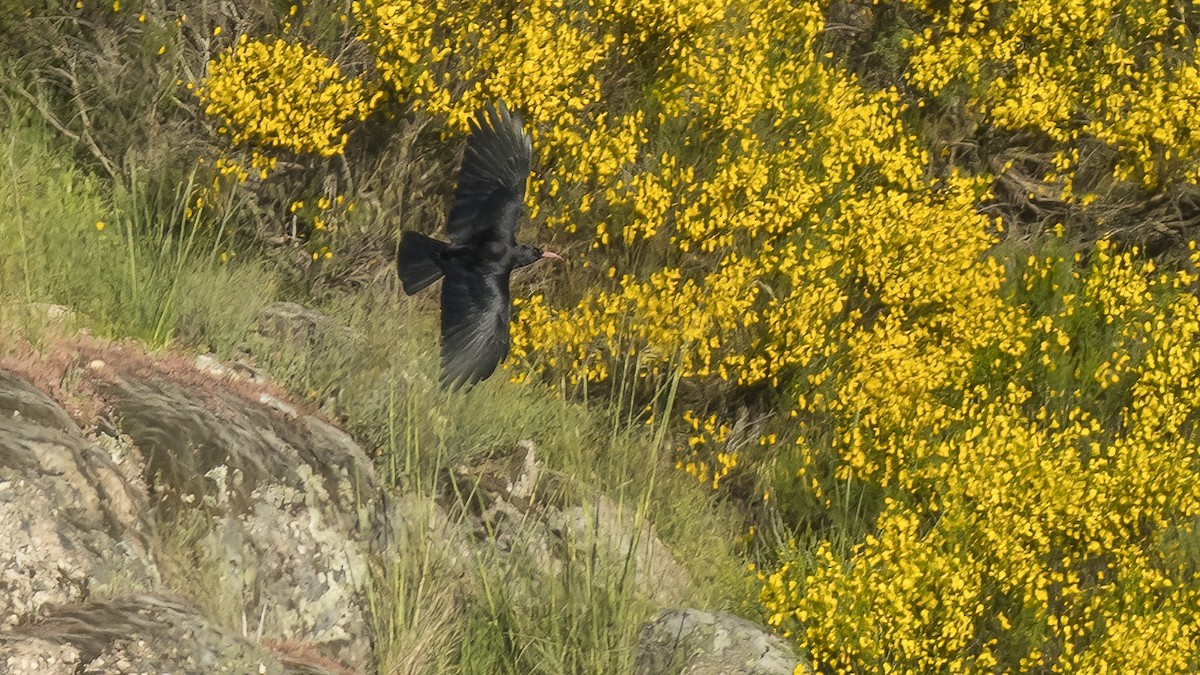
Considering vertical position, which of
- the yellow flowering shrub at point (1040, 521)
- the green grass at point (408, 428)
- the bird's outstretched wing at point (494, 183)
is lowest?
the yellow flowering shrub at point (1040, 521)

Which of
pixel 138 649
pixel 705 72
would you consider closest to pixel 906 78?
pixel 705 72

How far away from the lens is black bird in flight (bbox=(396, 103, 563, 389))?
7195 mm

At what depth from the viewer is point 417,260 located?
7.51 m

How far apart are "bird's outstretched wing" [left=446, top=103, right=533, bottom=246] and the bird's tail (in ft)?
0.46

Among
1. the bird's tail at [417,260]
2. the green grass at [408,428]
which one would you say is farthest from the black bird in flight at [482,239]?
the green grass at [408,428]

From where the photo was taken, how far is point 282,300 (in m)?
8.90

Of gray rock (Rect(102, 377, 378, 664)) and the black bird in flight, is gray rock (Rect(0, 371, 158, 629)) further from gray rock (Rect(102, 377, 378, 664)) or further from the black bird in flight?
the black bird in flight

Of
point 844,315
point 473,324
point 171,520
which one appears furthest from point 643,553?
point 171,520

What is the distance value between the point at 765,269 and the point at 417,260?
253cm

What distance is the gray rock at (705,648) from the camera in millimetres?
6266

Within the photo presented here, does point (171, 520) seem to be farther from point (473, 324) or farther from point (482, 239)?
point (482, 239)

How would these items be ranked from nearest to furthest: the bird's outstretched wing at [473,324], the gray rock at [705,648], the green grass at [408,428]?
the green grass at [408,428], the gray rock at [705,648], the bird's outstretched wing at [473,324]

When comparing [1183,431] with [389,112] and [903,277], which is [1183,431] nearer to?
[903,277]

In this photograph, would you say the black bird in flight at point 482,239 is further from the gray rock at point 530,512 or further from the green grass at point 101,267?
the green grass at point 101,267
